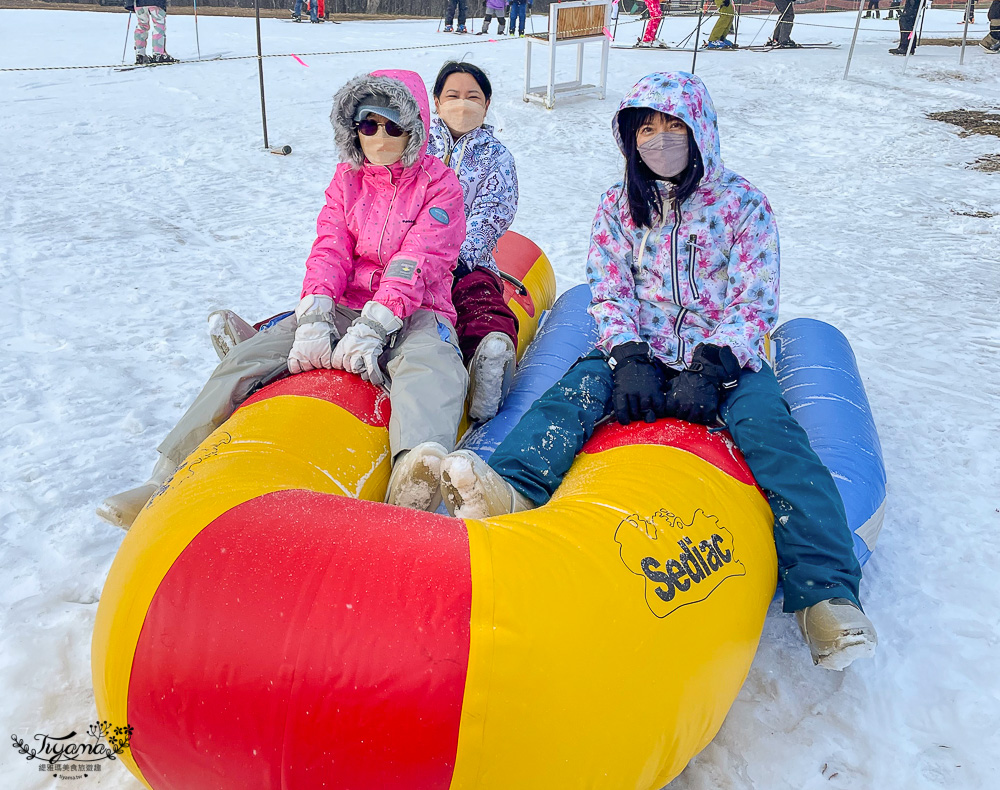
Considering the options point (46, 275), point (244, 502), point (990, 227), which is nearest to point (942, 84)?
point (990, 227)

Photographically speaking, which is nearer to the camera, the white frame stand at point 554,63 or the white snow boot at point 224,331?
the white snow boot at point 224,331

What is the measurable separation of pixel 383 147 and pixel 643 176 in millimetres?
950

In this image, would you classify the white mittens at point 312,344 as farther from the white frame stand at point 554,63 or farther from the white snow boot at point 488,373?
the white frame stand at point 554,63

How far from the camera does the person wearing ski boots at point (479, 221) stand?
3.14 metres

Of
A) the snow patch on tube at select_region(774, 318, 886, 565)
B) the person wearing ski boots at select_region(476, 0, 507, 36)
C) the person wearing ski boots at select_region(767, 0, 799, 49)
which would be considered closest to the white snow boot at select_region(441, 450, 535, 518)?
the snow patch on tube at select_region(774, 318, 886, 565)

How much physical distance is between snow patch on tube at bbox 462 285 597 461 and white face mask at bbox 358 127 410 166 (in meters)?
1.06

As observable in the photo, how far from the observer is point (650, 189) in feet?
8.98

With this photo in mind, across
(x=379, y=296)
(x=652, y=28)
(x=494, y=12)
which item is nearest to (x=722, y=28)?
(x=652, y=28)

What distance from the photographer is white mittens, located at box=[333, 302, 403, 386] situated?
2.60 meters

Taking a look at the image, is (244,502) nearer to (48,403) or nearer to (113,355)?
(48,403)

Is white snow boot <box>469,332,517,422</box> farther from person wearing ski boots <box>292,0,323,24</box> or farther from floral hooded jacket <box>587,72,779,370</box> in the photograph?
person wearing ski boots <box>292,0,323,24</box>

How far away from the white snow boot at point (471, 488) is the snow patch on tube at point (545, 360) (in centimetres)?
74

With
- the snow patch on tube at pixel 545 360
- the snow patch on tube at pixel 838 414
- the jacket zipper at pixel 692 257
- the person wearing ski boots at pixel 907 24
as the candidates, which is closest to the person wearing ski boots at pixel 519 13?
the person wearing ski boots at pixel 907 24

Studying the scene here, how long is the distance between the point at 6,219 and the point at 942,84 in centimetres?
1225
